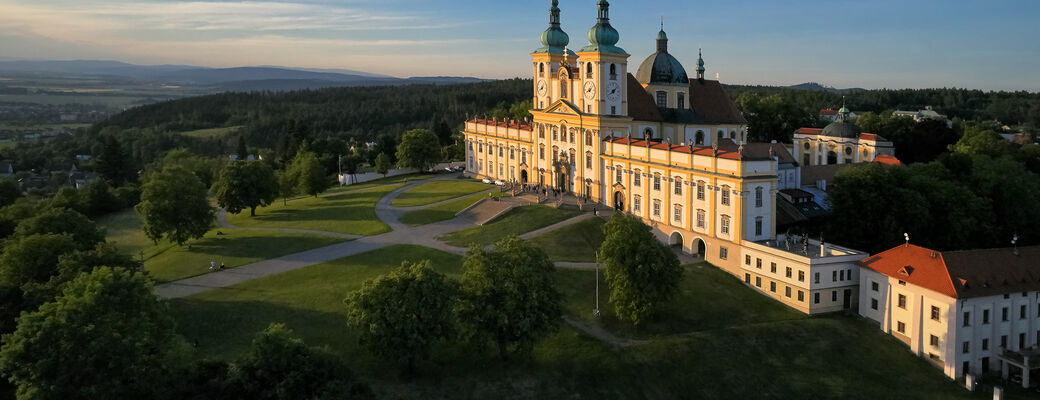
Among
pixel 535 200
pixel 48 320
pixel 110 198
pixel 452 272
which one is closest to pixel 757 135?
pixel 535 200

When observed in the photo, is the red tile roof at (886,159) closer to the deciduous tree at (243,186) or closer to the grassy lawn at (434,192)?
the grassy lawn at (434,192)

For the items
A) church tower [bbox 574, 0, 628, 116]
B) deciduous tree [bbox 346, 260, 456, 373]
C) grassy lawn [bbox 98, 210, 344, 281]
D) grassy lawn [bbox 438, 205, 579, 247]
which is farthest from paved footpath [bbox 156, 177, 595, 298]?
deciduous tree [bbox 346, 260, 456, 373]

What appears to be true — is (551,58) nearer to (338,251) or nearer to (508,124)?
(508,124)

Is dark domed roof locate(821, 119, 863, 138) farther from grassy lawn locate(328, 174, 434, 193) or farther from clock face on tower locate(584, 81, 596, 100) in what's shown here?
grassy lawn locate(328, 174, 434, 193)

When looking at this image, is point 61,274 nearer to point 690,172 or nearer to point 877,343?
point 690,172

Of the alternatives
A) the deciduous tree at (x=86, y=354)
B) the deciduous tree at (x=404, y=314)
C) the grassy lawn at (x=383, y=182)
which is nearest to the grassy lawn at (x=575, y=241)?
the deciduous tree at (x=404, y=314)
